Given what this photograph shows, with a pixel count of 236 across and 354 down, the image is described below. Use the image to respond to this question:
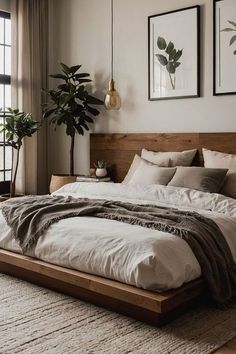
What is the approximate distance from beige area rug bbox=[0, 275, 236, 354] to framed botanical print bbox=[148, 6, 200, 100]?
8.43 ft

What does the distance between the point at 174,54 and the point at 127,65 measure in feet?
2.10

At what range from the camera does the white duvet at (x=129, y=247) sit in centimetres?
268

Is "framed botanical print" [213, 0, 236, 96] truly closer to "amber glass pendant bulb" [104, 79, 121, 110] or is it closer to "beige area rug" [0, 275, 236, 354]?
"amber glass pendant bulb" [104, 79, 121, 110]

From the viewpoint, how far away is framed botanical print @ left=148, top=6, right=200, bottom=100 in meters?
4.71

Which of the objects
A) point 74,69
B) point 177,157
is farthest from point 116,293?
point 74,69

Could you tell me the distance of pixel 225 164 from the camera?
425cm

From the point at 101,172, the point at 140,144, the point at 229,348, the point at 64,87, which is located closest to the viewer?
the point at 229,348

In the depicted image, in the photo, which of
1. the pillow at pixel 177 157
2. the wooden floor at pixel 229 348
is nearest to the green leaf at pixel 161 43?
the pillow at pixel 177 157

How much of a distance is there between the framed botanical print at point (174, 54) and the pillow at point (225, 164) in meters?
0.68

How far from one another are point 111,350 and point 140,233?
28.9 inches

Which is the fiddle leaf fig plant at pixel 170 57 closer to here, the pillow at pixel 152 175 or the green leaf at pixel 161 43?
the green leaf at pixel 161 43

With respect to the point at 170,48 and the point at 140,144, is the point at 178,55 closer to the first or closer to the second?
the point at 170,48

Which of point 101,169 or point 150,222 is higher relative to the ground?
point 101,169

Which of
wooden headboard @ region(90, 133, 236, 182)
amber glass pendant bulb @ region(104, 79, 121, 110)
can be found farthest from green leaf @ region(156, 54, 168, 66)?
wooden headboard @ region(90, 133, 236, 182)
